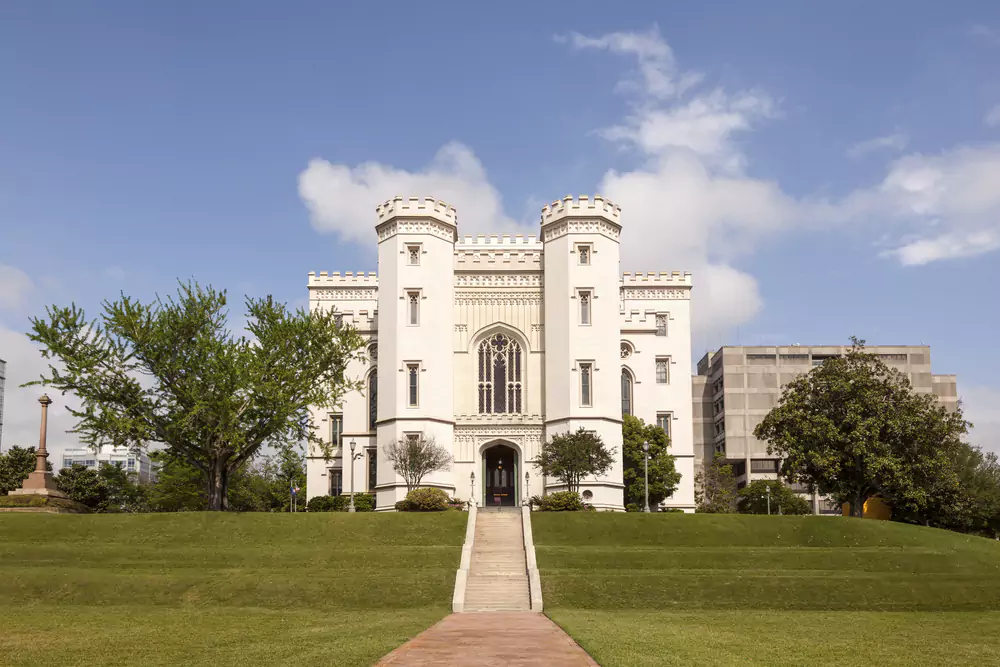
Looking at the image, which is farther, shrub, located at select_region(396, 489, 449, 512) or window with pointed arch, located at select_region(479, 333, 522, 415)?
window with pointed arch, located at select_region(479, 333, 522, 415)

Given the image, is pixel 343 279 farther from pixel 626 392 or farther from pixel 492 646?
pixel 492 646

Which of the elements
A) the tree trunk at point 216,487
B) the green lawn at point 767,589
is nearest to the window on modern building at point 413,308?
the tree trunk at point 216,487

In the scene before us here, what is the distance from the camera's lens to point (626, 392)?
63250 millimetres

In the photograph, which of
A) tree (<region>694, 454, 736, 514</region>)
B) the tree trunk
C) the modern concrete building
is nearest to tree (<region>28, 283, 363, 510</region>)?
the tree trunk

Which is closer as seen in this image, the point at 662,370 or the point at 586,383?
the point at 586,383

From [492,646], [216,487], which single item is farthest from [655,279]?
[492,646]

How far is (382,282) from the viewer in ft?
180

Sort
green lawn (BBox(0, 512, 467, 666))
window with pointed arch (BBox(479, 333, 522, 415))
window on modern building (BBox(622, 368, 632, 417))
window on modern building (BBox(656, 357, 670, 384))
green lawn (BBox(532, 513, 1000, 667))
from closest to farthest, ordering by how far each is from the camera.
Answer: green lawn (BBox(0, 512, 467, 666)), green lawn (BBox(532, 513, 1000, 667)), window with pointed arch (BBox(479, 333, 522, 415)), window on modern building (BBox(622, 368, 632, 417)), window on modern building (BBox(656, 357, 670, 384))

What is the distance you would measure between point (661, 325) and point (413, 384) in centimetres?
2199

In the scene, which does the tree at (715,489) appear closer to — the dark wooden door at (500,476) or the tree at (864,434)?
the dark wooden door at (500,476)

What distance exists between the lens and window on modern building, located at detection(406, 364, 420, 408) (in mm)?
52594

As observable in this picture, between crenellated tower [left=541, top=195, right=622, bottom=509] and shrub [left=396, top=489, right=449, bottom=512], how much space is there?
7.03m

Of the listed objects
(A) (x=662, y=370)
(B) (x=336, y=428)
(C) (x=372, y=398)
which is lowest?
(B) (x=336, y=428)

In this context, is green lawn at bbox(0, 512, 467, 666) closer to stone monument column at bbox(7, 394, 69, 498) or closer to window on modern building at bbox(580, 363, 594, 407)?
stone monument column at bbox(7, 394, 69, 498)
